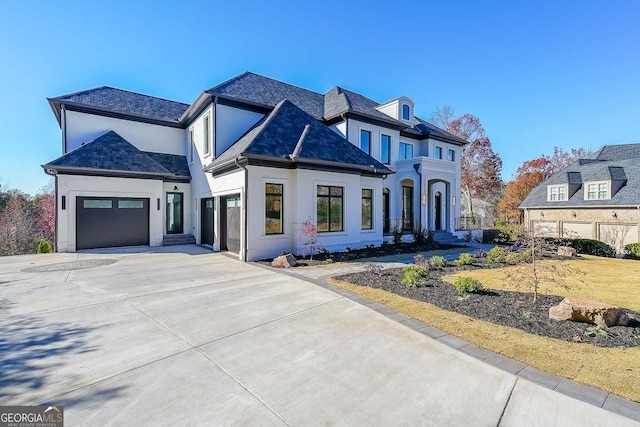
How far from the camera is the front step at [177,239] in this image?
15828 mm

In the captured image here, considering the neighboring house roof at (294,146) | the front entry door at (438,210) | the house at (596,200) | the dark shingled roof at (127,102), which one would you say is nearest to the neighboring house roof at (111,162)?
the dark shingled roof at (127,102)

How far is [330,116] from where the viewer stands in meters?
17.9

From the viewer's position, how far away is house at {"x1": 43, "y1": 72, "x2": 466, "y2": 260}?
1208 cm

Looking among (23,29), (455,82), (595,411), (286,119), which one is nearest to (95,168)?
(23,29)

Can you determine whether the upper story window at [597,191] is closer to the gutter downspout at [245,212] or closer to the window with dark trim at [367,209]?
the window with dark trim at [367,209]

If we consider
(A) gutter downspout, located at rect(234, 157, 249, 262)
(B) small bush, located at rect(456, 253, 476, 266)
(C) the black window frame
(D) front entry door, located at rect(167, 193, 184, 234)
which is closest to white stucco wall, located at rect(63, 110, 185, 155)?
(D) front entry door, located at rect(167, 193, 184, 234)

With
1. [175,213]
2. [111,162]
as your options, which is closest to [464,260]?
[175,213]

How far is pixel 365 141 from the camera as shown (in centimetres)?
1825

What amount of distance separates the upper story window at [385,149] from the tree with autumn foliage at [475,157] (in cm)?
2119

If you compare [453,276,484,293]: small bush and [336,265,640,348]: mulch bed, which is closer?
[336,265,640,348]: mulch bed

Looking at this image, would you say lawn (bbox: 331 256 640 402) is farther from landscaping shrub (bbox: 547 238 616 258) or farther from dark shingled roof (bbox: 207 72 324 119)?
dark shingled roof (bbox: 207 72 324 119)

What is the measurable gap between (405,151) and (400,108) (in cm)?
306

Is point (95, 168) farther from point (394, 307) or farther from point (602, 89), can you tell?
point (602, 89)

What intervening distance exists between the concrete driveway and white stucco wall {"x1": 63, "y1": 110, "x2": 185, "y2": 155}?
12.0 meters
